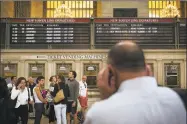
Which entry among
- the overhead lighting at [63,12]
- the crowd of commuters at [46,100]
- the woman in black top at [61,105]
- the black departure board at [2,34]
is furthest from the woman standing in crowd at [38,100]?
the overhead lighting at [63,12]

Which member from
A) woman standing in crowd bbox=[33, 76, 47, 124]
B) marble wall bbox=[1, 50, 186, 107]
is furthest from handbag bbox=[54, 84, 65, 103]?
marble wall bbox=[1, 50, 186, 107]

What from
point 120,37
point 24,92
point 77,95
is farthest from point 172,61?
point 24,92

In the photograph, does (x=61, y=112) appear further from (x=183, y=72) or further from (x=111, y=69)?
(x=111, y=69)

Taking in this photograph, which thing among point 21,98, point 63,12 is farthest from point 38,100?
point 63,12

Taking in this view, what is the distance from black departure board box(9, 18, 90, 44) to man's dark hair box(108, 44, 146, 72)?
38.6ft

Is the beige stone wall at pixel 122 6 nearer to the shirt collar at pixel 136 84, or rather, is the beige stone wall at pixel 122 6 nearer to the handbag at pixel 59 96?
the handbag at pixel 59 96

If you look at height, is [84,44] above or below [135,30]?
below

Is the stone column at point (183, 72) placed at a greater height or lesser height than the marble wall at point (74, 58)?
lesser

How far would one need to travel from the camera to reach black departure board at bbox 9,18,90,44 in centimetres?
1323

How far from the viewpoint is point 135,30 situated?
13.2 meters

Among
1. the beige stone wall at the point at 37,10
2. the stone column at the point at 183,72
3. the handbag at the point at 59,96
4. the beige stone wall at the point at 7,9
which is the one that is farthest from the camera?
the beige stone wall at the point at 37,10

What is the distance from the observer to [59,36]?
13305 millimetres

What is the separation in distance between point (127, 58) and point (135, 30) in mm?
11920

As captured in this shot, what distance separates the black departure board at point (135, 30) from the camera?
43.0 ft
